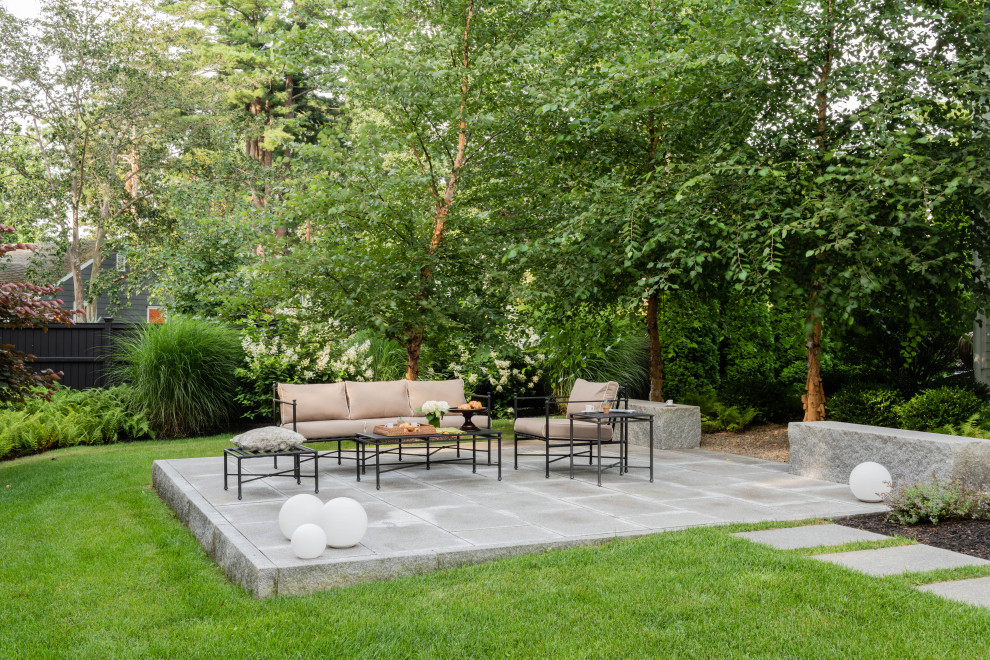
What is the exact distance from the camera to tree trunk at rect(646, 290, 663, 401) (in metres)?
9.70

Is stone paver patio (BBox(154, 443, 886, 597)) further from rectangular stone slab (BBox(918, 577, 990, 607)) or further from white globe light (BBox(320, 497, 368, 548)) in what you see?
rectangular stone slab (BBox(918, 577, 990, 607))

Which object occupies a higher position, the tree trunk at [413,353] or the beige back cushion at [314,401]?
the tree trunk at [413,353]

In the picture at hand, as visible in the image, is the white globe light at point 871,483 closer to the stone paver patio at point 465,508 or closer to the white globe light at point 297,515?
the stone paver patio at point 465,508

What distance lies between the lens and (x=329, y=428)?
24.6 feet

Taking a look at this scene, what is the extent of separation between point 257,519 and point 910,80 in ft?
20.6

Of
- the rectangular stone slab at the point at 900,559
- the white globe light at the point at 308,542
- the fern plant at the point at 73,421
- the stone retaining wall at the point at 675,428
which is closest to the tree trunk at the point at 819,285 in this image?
the stone retaining wall at the point at 675,428

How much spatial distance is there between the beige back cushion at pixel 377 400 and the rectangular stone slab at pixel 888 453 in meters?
3.81

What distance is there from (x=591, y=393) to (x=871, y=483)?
2.83 m

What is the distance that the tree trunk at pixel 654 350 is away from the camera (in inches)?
382

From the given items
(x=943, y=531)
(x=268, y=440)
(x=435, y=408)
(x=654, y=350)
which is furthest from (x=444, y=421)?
(x=943, y=531)

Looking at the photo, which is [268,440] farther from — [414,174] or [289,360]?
[289,360]

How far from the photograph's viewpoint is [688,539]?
4496 millimetres

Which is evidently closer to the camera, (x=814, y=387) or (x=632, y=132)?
(x=814, y=387)

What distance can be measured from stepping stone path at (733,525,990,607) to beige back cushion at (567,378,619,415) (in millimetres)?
2705
